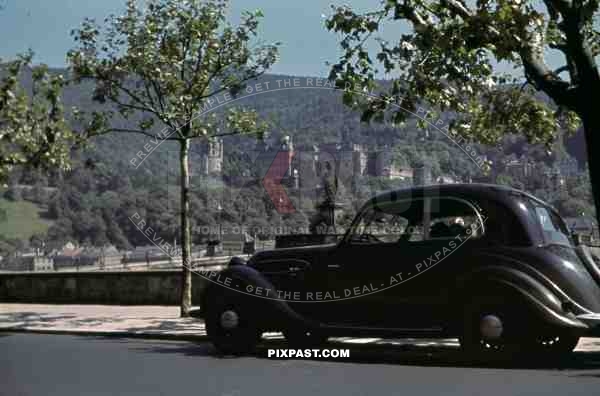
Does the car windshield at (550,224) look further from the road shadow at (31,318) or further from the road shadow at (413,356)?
the road shadow at (31,318)

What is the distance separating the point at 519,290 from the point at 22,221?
294 feet

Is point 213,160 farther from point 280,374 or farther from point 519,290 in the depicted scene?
point 519,290

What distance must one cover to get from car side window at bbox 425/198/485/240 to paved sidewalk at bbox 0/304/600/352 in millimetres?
1941

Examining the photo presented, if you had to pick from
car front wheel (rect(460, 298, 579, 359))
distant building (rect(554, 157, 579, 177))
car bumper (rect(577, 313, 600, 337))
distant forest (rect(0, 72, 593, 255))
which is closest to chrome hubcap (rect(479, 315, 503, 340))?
car front wheel (rect(460, 298, 579, 359))

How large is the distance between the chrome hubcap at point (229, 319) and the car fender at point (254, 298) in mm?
183

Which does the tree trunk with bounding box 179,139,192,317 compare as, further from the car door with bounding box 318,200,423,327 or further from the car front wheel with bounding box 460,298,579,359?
the car front wheel with bounding box 460,298,579,359

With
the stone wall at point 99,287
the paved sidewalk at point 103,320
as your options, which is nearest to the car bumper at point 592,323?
the paved sidewalk at point 103,320

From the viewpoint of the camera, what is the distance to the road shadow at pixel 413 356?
858 cm

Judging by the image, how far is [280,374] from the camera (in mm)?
8359

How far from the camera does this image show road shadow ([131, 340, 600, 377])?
858 cm

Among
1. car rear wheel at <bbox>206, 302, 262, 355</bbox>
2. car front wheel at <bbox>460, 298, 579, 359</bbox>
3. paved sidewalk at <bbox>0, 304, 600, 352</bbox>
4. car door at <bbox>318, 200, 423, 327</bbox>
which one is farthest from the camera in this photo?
paved sidewalk at <bbox>0, 304, 600, 352</bbox>

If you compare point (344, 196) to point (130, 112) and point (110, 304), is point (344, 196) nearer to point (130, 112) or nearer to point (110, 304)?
point (130, 112)

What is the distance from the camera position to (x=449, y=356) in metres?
9.54

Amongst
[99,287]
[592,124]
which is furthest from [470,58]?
[99,287]
